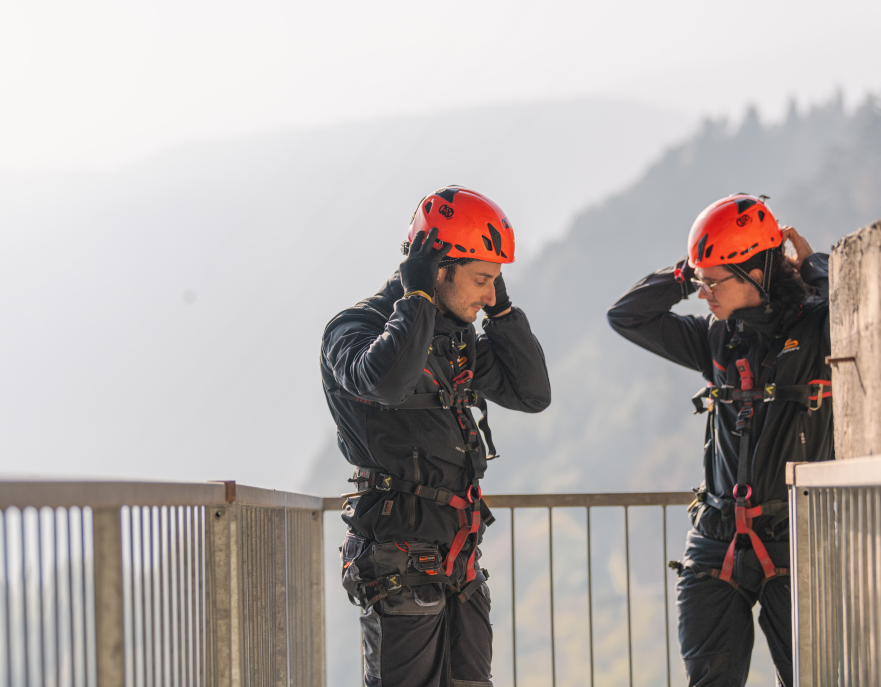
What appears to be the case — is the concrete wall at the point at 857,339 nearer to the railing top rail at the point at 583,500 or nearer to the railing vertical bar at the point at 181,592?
the railing vertical bar at the point at 181,592

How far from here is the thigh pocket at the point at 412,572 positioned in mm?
2463

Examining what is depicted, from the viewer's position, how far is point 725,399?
3111 millimetres

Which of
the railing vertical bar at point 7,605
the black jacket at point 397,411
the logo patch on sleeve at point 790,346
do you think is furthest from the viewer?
the logo patch on sleeve at point 790,346

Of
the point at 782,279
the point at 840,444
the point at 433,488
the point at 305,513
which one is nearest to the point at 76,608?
the point at 433,488

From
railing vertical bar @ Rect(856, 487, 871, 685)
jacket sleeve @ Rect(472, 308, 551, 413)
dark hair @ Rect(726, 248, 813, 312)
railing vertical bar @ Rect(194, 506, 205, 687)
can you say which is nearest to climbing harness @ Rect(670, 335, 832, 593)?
dark hair @ Rect(726, 248, 813, 312)

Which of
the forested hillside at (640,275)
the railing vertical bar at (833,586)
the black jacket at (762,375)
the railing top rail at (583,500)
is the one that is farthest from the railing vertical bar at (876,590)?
the forested hillside at (640,275)

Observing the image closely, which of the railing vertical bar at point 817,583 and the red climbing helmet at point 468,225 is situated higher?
the red climbing helmet at point 468,225

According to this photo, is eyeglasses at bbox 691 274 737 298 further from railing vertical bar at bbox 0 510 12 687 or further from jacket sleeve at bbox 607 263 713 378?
railing vertical bar at bbox 0 510 12 687

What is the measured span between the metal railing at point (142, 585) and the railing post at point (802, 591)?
1.37 meters

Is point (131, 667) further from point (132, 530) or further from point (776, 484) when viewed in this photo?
point (776, 484)

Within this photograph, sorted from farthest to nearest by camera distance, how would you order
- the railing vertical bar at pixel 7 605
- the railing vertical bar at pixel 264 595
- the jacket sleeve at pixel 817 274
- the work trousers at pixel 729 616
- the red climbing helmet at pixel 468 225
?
1. the jacket sleeve at pixel 817 274
2. the work trousers at pixel 729 616
3. the red climbing helmet at pixel 468 225
4. the railing vertical bar at pixel 264 595
5. the railing vertical bar at pixel 7 605

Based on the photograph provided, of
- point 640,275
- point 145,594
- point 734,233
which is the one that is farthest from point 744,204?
point 640,275

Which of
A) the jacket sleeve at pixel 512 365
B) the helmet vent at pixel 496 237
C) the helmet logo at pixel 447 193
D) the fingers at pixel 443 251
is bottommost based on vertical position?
the jacket sleeve at pixel 512 365

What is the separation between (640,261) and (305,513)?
83.4m
